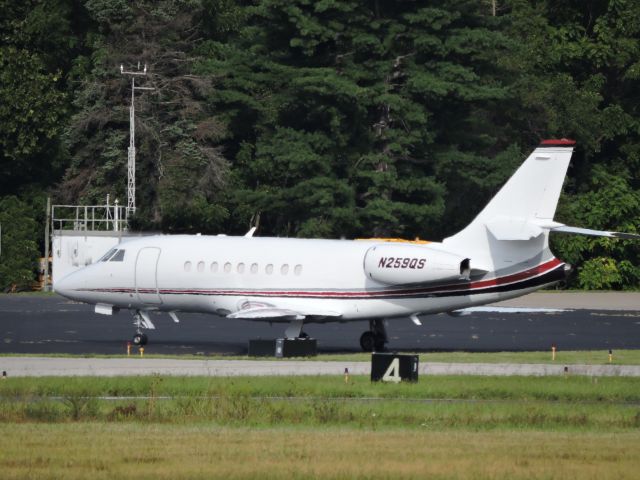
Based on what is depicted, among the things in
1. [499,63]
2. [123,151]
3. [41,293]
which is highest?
[499,63]

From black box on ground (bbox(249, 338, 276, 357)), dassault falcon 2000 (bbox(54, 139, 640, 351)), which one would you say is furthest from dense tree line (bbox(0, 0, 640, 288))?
black box on ground (bbox(249, 338, 276, 357))

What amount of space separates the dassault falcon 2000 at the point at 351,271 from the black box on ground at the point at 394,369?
8430mm

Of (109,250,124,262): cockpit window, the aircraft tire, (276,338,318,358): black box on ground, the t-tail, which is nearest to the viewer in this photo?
the t-tail

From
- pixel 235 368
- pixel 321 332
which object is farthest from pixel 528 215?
pixel 321 332

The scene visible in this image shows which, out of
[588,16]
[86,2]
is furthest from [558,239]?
[86,2]

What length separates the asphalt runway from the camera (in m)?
41.6

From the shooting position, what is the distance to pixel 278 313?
3884cm

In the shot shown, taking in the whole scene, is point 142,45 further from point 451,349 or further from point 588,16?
point 451,349

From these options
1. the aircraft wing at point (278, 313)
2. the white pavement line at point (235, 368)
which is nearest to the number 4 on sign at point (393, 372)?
the white pavement line at point (235, 368)

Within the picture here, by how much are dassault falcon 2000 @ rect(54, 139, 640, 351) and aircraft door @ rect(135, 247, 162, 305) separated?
3 centimetres

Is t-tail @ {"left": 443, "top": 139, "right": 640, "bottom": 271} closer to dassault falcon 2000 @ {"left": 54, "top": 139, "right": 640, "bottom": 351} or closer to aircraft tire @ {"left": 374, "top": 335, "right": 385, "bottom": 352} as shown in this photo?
dassault falcon 2000 @ {"left": 54, "top": 139, "right": 640, "bottom": 351}

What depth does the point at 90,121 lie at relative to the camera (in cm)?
8000

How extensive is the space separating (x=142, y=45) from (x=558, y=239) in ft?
80.9

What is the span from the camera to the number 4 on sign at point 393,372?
28719 millimetres
